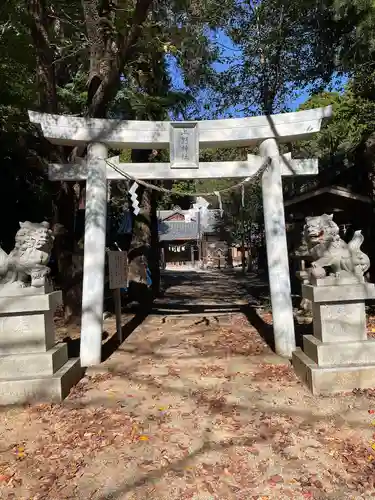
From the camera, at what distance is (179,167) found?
6.36 m

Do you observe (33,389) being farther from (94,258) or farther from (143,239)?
(143,239)

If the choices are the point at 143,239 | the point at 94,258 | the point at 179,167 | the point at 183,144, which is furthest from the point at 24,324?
the point at 143,239

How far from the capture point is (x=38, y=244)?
16.0ft

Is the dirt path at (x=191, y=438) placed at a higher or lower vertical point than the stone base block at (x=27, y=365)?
lower

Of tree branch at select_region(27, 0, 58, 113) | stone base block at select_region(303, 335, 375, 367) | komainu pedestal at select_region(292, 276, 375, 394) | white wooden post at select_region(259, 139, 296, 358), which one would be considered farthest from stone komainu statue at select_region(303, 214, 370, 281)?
tree branch at select_region(27, 0, 58, 113)

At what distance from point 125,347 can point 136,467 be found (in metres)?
3.78

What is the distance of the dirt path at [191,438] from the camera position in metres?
3.07

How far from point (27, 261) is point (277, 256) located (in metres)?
3.54

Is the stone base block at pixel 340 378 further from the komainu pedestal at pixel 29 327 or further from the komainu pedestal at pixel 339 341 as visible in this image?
the komainu pedestal at pixel 29 327

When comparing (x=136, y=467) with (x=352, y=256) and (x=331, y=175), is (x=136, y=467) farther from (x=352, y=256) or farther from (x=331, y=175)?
(x=331, y=175)

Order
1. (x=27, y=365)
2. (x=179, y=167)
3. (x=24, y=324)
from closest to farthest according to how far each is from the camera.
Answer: (x=27, y=365), (x=24, y=324), (x=179, y=167)

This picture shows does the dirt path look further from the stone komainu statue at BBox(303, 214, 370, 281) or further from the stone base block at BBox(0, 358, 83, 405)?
the stone komainu statue at BBox(303, 214, 370, 281)

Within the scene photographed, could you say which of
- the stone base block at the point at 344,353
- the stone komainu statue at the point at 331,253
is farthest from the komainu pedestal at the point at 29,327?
the stone komainu statue at the point at 331,253

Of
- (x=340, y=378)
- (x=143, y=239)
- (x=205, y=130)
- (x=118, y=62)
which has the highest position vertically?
(x=118, y=62)
